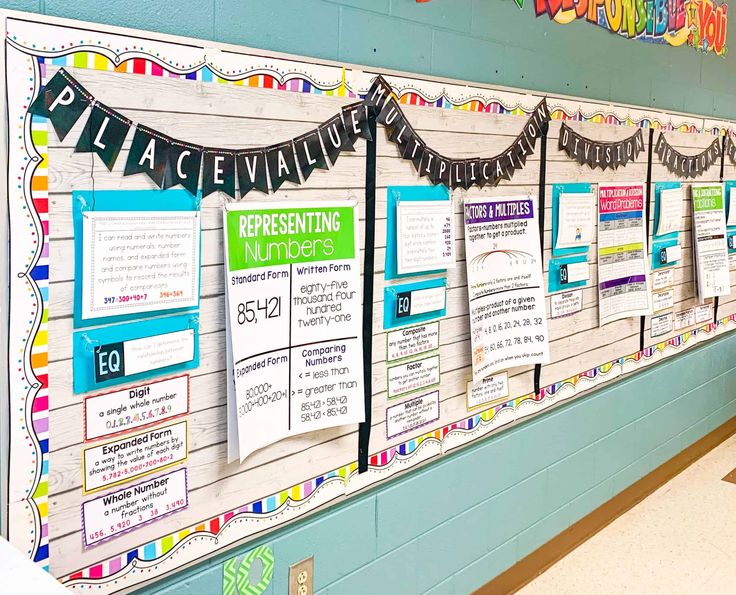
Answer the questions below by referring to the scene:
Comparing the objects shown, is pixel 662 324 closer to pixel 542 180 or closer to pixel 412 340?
pixel 542 180

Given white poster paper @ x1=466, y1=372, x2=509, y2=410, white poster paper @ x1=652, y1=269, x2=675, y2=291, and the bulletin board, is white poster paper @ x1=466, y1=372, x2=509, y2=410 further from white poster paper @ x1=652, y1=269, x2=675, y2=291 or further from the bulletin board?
white poster paper @ x1=652, y1=269, x2=675, y2=291

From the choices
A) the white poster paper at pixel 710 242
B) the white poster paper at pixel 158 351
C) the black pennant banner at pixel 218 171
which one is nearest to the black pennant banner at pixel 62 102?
the black pennant banner at pixel 218 171

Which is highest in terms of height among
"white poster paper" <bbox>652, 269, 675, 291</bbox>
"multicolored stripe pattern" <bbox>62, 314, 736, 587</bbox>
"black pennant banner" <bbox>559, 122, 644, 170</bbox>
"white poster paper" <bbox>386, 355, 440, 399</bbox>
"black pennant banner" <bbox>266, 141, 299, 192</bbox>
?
"black pennant banner" <bbox>559, 122, 644, 170</bbox>

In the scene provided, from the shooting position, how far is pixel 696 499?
147 inches

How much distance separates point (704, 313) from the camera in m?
4.09

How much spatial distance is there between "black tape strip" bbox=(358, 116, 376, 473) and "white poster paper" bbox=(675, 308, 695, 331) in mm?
2276

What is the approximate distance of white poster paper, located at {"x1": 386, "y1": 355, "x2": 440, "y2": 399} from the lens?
2.24m

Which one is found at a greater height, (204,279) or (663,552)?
(204,279)

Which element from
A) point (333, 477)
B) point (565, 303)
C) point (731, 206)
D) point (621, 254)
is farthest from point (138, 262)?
point (731, 206)

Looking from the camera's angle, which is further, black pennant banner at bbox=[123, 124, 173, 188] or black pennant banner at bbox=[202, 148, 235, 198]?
black pennant banner at bbox=[202, 148, 235, 198]

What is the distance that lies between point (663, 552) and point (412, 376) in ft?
5.45

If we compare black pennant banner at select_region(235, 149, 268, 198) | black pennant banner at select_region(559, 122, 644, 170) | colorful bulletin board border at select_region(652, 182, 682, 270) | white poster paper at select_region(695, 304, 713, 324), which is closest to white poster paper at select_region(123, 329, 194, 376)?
black pennant banner at select_region(235, 149, 268, 198)

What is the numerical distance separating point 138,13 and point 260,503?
1175 mm

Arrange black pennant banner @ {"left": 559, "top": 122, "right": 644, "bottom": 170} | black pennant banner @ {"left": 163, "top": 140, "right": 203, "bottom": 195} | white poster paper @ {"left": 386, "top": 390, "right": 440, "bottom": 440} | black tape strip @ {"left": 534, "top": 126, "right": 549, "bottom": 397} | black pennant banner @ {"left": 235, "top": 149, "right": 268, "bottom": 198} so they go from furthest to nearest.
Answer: black pennant banner @ {"left": 559, "top": 122, "right": 644, "bottom": 170}, black tape strip @ {"left": 534, "top": 126, "right": 549, "bottom": 397}, white poster paper @ {"left": 386, "top": 390, "right": 440, "bottom": 440}, black pennant banner @ {"left": 235, "top": 149, "right": 268, "bottom": 198}, black pennant banner @ {"left": 163, "top": 140, "right": 203, "bottom": 195}
